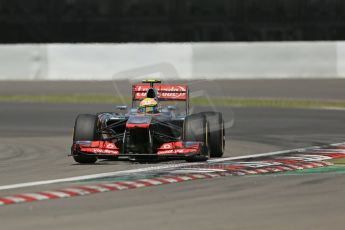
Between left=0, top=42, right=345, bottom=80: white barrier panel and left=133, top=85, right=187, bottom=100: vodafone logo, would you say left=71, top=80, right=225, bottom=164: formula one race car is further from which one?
left=0, top=42, right=345, bottom=80: white barrier panel

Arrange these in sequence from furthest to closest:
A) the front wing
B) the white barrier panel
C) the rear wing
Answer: the white barrier panel, the rear wing, the front wing

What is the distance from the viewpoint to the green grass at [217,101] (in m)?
31.4

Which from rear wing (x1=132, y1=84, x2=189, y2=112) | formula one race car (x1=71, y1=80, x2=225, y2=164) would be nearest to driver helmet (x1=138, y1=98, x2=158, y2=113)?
formula one race car (x1=71, y1=80, x2=225, y2=164)

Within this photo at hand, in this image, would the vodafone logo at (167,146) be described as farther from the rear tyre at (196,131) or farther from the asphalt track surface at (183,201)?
the asphalt track surface at (183,201)

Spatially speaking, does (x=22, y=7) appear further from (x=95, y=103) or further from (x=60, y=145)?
(x=60, y=145)

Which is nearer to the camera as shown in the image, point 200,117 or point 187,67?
point 200,117

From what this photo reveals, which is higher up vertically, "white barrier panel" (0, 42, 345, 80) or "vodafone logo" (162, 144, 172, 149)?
"white barrier panel" (0, 42, 345, 80)

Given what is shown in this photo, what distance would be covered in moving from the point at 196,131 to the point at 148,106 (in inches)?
53.1

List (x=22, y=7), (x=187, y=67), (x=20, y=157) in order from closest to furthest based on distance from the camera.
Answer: (x=20, y=157), (x=187, y=67), (x=22, y=7)

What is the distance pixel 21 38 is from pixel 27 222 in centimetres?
2865

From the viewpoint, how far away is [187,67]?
122ft

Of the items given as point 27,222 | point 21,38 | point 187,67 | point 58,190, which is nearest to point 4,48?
point 21,38

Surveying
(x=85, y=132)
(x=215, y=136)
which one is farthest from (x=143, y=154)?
(x=215, y=136)

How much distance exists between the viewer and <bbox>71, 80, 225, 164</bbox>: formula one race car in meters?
16.9
